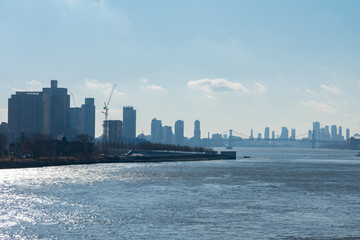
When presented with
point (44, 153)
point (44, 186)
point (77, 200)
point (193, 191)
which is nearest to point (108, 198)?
point (77, 200)

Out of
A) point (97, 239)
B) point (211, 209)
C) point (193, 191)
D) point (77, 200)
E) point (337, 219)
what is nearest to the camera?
point (97, 239)

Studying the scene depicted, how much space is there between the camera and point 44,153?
18825 cm

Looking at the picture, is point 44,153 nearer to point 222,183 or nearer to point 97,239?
point 222,183

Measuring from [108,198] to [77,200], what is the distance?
4762 mm

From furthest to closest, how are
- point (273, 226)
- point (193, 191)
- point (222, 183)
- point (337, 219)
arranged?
point (222, 183), point (193, 191), point (337, 219), point (273, 226)

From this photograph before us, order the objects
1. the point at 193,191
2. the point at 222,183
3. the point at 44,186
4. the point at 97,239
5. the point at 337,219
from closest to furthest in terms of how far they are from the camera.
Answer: the point at 97,239 → the point at 337,219 → the point at 193,191 → the point at 44,186 → the point at 222,183

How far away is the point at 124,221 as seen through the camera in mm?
53812

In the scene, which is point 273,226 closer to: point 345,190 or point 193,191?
point 193,191

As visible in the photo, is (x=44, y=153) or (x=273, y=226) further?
(x=44, y=153)

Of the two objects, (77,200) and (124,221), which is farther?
(77,200)

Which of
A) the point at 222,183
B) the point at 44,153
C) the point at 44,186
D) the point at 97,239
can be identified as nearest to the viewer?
the point at 97,239

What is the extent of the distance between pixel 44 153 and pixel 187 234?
149 metres

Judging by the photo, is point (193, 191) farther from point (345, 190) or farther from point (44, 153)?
point (44, 153)

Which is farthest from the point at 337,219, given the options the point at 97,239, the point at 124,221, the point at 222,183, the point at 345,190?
the point at 222,183
